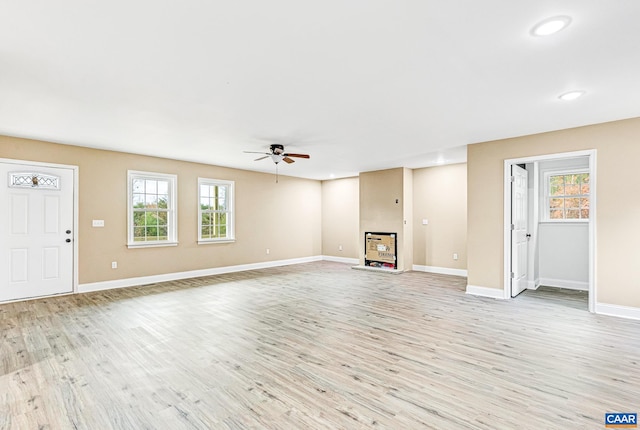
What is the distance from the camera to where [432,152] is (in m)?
6.23

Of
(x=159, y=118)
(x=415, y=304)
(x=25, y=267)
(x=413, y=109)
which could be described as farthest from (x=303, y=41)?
(x=25, y=267)

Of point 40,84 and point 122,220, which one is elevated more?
point 40,84

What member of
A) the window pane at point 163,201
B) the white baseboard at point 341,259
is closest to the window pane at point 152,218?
the window pane at point 163,201

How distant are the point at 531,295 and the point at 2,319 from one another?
8.12 metres

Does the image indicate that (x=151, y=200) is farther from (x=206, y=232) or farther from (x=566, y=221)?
(x=566, y=221)

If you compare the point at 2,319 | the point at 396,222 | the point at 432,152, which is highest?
the point at 432,152

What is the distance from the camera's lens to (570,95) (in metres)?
3.44

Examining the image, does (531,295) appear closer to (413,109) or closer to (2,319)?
(413,109)

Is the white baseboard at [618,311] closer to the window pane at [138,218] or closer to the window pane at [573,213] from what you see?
the window pane at [573,213]

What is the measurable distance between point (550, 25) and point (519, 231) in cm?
414

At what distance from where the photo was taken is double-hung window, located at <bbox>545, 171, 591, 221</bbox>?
588cm

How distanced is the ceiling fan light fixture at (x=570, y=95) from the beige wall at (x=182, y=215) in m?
6.81

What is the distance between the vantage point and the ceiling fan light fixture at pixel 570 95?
11.0ft

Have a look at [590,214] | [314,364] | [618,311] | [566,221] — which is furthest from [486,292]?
[314,364]
